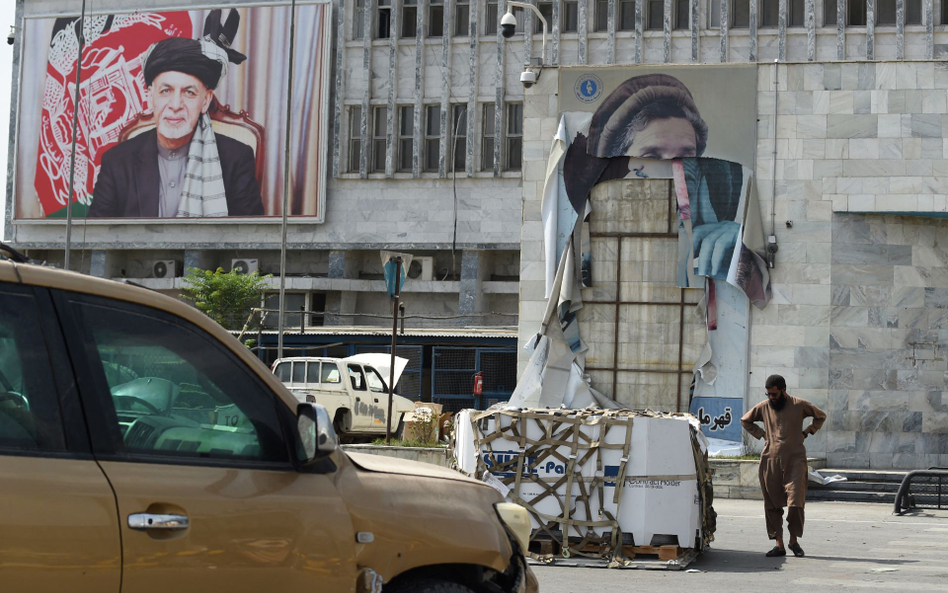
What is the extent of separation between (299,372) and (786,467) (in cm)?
1623

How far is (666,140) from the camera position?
22500 mm

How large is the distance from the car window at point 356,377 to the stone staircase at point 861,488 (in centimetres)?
1025

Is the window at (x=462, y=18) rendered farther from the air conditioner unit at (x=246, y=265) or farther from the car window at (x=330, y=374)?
the car window at (x=330, y=374)

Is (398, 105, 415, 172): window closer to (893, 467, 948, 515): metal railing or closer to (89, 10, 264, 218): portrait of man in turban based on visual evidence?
(89, 10, 264, 218): portrait of man in turban

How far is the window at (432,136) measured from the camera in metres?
51.6

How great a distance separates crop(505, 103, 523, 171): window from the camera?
50.4 meters

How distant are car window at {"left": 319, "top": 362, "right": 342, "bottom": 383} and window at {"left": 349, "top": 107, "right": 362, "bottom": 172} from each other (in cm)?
2570

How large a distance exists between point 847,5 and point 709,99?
2802 cm

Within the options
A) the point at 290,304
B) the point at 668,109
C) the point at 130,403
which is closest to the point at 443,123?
the point at 290,304

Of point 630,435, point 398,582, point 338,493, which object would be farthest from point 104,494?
point 630,435

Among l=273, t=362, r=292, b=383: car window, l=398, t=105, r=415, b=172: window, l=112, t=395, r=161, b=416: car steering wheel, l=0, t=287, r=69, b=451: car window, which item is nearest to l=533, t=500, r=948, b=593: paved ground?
l=112, t=395, r=161, b=416: car steering wheel

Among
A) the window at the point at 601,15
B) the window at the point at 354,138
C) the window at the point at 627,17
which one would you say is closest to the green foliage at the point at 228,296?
the window at the point at 354,138

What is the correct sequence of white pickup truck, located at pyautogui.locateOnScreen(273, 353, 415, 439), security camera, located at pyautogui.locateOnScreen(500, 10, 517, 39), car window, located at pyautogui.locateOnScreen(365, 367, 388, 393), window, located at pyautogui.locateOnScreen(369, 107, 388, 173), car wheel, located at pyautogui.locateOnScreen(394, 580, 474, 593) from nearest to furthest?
car wheel, located at pyautogui.locateOnScreen(394, 580, 474, 593), white pickup truck, located at pyautogui.locateOnScreen(273, 353, 415, 439), car window, located at pyautogui.locateOnScreen(365, 367, 388, 393), security camera, located at pyautogui.locateOnScreen(500, 10, 517, 39), window, located at pyautogui.locateOnScreen(369, 107, 388, 173)

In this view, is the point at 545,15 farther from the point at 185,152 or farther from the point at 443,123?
the point at 185,152
